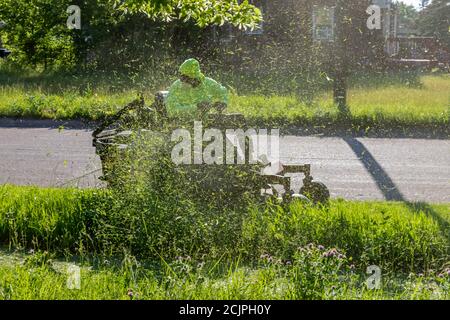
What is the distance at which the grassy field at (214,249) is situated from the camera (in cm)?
602

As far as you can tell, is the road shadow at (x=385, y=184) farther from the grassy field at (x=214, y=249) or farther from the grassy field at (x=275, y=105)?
the grassy field at (x=275, y=105)

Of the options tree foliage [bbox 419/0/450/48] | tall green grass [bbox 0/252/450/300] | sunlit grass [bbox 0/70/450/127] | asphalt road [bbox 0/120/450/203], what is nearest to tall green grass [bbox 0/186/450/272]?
tall green grass [bbox 0/252/450/300]

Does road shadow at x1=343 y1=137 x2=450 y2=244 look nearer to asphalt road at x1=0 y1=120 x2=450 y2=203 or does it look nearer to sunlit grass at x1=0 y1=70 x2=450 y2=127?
asphalt road at x1=0 y1=120 x2=450 y2=203

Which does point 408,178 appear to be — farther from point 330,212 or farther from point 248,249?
point 248,249

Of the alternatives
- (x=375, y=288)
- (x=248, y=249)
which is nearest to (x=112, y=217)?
(x=248, y=249)

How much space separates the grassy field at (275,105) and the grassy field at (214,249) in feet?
31.0

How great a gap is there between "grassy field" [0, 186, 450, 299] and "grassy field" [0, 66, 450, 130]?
9462 millimetres

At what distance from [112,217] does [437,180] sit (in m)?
6.13

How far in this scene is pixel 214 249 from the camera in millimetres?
7547

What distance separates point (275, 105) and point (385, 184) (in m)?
7.68

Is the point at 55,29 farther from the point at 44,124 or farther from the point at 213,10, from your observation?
the point at 213,10

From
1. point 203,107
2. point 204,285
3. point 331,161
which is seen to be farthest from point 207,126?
point 331,161

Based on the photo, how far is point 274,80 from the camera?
84.3 feet

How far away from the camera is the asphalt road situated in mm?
11695
